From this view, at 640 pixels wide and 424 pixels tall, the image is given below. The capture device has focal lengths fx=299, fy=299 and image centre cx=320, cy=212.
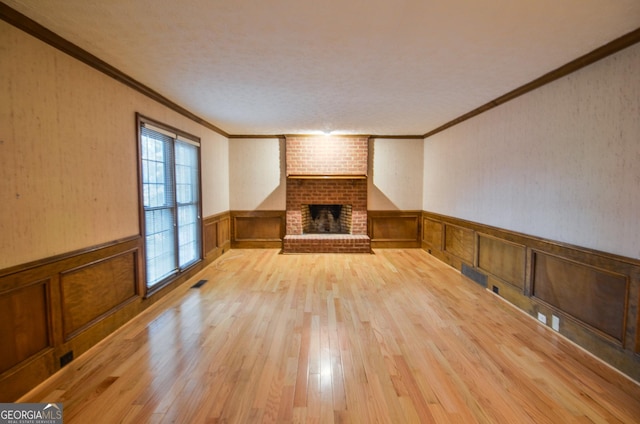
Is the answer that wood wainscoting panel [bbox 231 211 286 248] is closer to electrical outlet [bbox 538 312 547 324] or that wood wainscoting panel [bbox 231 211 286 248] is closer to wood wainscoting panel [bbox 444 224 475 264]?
wood wainscoting panel [bbox 444 224 475 264]

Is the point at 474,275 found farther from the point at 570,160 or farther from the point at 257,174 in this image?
the point at 257,174

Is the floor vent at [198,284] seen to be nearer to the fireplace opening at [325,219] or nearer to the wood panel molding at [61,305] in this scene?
the wood panel molding at [61,305]

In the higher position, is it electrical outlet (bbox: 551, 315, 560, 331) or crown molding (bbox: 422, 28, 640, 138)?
crown molding (bbox: 422, 28, 640, 138)

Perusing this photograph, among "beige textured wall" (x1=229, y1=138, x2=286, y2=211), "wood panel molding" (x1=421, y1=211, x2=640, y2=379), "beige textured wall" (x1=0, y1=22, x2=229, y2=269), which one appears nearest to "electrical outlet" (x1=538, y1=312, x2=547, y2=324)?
"wood panel molding" (x1=421, y1=211, x2=640, y2=379)

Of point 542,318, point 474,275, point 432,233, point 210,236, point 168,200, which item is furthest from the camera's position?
point 432,233

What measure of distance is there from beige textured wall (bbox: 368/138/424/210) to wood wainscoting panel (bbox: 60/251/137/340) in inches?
186

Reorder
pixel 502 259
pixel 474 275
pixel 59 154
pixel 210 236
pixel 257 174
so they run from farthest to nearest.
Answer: pixel 257 174, pixel 210 236, pixel 474 275, pixel 502 259, pixel 59 154

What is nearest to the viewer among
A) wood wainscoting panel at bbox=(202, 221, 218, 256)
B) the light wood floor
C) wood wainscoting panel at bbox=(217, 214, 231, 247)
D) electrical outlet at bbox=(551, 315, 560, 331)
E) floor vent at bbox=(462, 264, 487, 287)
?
the light wood floor

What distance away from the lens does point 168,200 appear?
3.90 meters

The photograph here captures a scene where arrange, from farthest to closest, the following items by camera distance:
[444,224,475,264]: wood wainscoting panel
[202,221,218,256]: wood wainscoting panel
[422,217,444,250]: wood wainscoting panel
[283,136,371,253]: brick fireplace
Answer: [283,136,371,253]: brick fireplace < [422,217,444,250]: wood wainscoting panel < [202,221,218,256]: wood wainscoting panel < [444,224,475,264]: wood wainscoting panel

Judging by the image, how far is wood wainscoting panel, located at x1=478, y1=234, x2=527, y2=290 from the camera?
3.35 meters

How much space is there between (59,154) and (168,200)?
1.68 meters

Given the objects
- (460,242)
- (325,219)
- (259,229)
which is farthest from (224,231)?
(460,242)

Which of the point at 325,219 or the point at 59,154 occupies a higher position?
the point at 59,154
